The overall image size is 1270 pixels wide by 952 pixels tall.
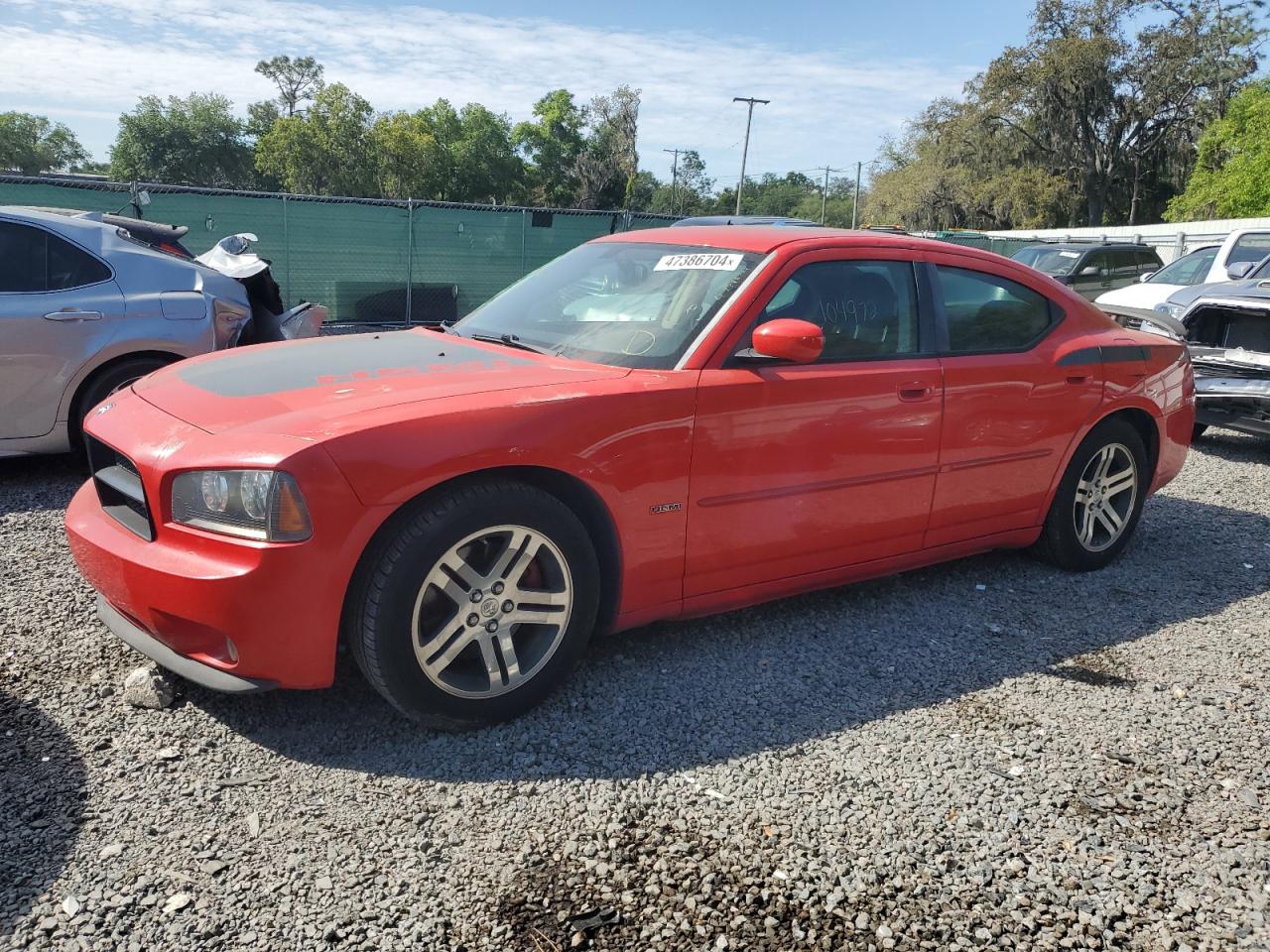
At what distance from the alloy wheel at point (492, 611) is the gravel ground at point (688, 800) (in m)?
0.21

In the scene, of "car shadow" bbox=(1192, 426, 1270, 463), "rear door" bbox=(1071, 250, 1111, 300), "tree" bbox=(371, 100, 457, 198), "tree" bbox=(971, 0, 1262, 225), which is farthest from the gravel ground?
"tree" bbox=(371, 100, 457, 198)

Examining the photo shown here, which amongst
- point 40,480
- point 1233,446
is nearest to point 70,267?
point 40,480

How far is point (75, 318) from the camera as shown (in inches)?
216

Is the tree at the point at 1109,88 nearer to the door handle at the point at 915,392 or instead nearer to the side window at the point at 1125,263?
the side window at the point at 1125,263

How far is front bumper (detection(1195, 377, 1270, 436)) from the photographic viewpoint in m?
7.24

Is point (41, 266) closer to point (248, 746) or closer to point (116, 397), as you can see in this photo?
point (116, 397)

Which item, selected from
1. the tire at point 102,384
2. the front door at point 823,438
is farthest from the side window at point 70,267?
the front door at point 823,438

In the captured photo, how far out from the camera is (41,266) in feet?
18.2

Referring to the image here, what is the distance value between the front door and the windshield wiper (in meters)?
0.64

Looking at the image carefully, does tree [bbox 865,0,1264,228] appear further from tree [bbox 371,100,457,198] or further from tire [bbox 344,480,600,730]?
tire [bbox 344,480,600,730]

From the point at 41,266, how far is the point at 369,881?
4.79m

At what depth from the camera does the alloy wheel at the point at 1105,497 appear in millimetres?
4637

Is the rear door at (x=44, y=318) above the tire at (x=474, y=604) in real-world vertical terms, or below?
above

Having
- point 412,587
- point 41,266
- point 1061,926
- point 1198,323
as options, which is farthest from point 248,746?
point 1198,323
